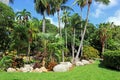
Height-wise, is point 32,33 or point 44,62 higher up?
point 32,33

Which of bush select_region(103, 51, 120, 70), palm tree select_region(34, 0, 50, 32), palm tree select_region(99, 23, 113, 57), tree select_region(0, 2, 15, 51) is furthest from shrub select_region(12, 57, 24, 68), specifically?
palm tree select_region(99, 23, 113, 57)

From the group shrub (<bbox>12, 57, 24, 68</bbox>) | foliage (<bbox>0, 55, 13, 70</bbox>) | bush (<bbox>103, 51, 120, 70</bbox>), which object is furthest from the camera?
shrub (<bbox>12, 57, 24, 68</bbox>)

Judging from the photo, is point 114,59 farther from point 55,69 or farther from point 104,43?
point 104,43

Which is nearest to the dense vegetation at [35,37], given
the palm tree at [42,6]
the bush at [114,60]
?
the palm tree at [42,6]

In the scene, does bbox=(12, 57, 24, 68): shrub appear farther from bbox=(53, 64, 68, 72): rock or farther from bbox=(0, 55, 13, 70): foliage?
bbox=(53, 64, 68, 72): rock

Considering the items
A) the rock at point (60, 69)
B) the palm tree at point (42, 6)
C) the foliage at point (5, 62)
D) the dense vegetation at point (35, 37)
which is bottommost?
the rock at point (60, 69)

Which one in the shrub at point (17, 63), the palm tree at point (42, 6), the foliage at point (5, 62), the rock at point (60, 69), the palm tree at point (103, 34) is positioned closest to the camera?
the rock at point (60, 69)

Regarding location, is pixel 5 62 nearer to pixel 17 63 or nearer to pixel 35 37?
pixel 17 63

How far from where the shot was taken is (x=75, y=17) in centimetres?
3472

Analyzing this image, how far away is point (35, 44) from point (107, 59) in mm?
17835

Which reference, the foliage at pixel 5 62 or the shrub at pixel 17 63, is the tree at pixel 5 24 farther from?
the foliage at pixel 5 62

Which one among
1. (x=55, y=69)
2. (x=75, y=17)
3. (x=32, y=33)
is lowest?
(x=55, y=69)

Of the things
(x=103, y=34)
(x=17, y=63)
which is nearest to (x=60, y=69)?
(x=17, y=63)

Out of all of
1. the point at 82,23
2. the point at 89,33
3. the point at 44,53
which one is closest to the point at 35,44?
the point at 82,23
